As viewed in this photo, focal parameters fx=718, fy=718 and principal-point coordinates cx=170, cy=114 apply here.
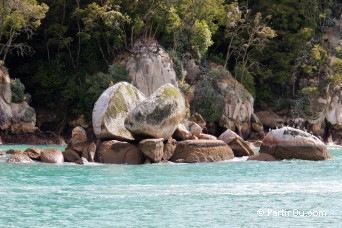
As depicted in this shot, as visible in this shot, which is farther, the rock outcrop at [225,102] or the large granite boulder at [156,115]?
the rock outcrop at [225,102]

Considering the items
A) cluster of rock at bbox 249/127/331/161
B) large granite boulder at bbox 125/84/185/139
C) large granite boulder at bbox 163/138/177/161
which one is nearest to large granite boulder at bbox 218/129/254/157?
cluster of rock at bbox 249/127/331/161

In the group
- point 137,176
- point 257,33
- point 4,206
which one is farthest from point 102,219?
point 257,33

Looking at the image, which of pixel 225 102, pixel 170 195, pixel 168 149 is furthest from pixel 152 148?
pixel 225 102

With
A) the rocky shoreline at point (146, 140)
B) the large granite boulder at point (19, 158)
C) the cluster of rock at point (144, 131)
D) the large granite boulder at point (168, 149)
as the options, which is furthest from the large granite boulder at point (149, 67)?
the large granite boulder at point (19, 158)

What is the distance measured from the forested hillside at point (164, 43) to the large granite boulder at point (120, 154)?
16291 millimetres

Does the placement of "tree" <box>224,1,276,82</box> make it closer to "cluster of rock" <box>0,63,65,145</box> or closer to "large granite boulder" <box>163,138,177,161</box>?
"cluster of rock" <box>0,63,65,145</box>

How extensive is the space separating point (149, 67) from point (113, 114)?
17.5 metres

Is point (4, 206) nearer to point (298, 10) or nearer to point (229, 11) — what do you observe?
point (229, 11)

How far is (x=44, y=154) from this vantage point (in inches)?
1320

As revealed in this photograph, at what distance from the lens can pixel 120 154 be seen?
3369 centimetres

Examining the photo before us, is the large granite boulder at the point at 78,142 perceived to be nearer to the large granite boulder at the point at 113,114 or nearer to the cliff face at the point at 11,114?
the large granite boulder at the point at 113,114

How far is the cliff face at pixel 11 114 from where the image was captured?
1875 inches

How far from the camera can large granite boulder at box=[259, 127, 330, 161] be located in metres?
35.1

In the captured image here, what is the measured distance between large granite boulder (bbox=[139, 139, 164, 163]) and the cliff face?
1693 centimetres
